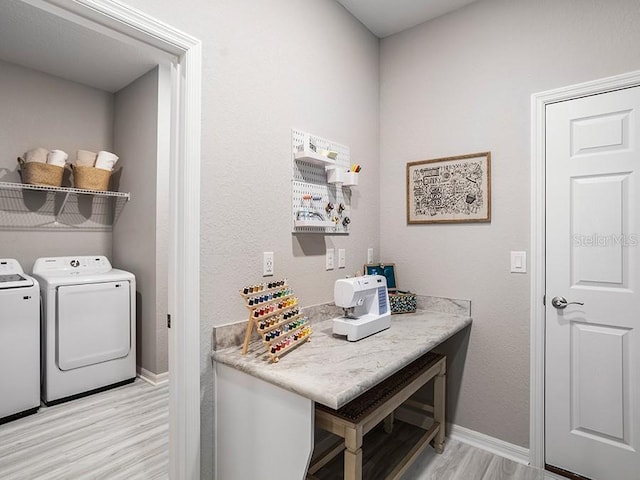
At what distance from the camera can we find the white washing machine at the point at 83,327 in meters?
2.79

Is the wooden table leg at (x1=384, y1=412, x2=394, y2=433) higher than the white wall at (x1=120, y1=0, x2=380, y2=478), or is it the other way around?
the white wall at (x1=120, y1=0, x2=380, y2=478)

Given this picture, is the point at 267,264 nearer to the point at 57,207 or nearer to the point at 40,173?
the point at 40,173

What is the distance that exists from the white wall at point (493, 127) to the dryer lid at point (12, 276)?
280cm

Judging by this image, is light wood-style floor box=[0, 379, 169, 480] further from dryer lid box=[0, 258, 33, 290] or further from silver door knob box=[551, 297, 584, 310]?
silver door knob box=[551, 297, 584, 310]

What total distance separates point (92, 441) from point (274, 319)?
1.75 m

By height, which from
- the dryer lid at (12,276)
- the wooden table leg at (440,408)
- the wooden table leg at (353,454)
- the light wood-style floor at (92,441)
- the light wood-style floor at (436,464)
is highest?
the dryer lid at (12,276)

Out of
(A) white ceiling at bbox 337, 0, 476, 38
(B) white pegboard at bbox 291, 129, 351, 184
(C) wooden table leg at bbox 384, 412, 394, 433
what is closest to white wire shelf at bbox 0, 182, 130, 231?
(B) white pegboard at bbox 291, 129, 351, 184

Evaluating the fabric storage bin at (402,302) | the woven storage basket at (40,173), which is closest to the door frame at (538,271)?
the fabric storage bin at (402,302)

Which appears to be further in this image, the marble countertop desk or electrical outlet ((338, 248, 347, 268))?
electrical outlet ((338, 248, 347, 268))

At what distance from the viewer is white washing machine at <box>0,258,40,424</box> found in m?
2.52

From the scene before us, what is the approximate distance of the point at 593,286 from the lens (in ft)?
6.18

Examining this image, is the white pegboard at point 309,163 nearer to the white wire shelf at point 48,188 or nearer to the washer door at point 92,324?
the washer door at point 92,324

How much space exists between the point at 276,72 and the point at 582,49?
5.33 ft

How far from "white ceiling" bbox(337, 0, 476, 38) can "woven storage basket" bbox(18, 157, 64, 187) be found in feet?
8.90
